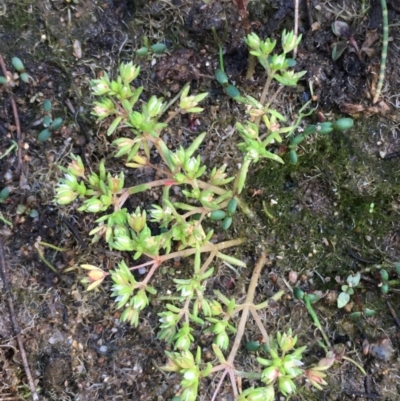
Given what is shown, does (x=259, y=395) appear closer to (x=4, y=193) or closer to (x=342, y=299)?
(x=342, y=299)

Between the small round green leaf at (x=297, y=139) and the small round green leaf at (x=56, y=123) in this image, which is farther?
the small round green leaf at (x=56, y=123)

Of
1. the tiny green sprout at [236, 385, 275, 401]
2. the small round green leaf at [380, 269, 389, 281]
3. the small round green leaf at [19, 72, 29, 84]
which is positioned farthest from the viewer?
the small round green leaf at [19, 72, 29, 84]

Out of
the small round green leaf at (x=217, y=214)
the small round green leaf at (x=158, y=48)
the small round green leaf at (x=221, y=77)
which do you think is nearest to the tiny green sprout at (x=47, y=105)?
the small round green leaf at (x=158, y=48)

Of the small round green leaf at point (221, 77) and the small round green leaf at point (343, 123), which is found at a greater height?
the small round green leaf at point (221, 77)

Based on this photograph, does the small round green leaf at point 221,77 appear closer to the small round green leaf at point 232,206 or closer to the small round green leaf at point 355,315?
the small round green leaf at point 232,206

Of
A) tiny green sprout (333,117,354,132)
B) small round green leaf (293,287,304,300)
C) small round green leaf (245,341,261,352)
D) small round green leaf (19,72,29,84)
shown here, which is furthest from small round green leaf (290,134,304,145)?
small round green leaf (19,72,29,84)

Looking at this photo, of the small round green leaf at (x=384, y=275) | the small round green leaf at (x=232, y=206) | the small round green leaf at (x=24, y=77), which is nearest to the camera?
the small round green leaf at (x=232, y=206)

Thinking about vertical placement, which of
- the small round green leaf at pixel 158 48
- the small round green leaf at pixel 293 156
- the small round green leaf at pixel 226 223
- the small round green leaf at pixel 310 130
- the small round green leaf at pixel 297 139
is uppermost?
the small round green leaf at pixel 158 48

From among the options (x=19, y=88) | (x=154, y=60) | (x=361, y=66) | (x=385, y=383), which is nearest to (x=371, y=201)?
(x=361, y=66)

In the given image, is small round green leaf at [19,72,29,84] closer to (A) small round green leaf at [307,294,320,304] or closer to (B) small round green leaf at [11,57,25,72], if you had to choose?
(B) small round green leaf at [11,57,25,72]
